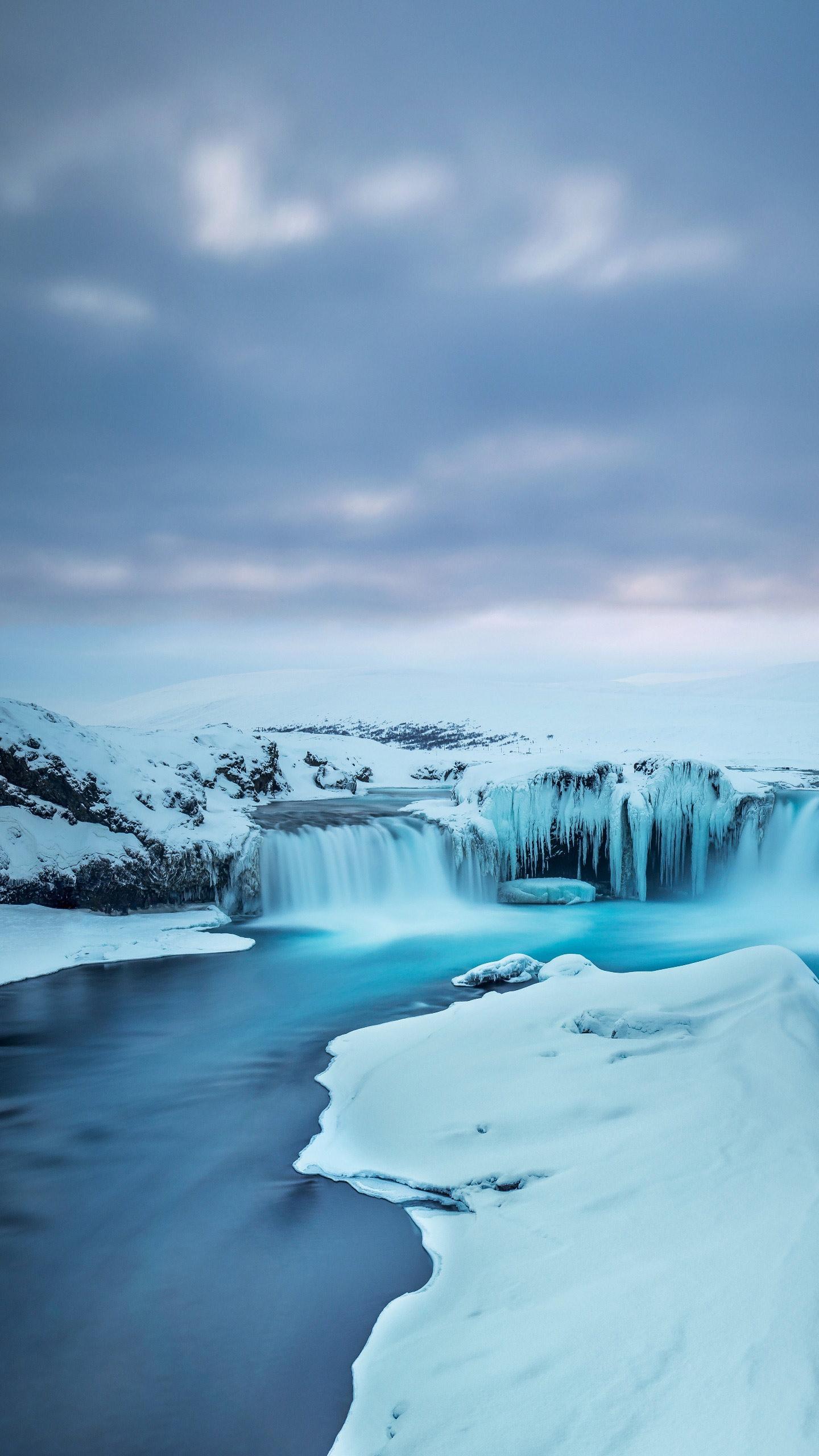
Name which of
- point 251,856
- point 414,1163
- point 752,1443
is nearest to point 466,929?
point 251,856

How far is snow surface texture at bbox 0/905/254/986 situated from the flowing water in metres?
0.34

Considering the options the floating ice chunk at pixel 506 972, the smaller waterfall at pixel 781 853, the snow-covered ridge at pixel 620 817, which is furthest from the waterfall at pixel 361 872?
the smaller waterfall at pixel 781 853

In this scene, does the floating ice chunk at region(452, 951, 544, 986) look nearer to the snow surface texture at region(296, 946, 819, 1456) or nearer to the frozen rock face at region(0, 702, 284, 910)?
the snow surface texture at region(296, 946, 819, 1456)

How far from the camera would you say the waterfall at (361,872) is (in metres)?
14.4

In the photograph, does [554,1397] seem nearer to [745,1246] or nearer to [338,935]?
[745,1246]

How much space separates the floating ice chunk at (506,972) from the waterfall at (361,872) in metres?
4.62

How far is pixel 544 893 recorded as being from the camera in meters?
15.0

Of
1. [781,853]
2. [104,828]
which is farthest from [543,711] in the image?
[104,828]

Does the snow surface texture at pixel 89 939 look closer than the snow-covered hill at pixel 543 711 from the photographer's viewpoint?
Yes

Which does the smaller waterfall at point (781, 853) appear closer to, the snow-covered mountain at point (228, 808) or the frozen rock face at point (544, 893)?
the snow-covered mountain at point (228, 808)

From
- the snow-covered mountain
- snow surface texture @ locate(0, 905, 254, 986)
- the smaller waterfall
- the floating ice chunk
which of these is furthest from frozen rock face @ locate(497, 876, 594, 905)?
snow surface texture @ locate(0, 905, 254, 986)

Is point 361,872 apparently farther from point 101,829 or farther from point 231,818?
point 101,829

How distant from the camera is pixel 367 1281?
4160 mm

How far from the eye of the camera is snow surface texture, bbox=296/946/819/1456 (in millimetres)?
2605
